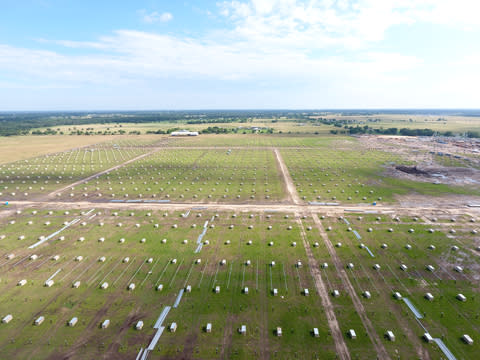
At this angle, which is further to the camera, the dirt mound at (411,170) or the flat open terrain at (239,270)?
the dirt mound at (411,170)

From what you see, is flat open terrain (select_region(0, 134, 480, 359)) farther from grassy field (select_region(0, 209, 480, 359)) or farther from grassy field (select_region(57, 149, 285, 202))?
grassy field (select_region(57, 149, 285, 202))

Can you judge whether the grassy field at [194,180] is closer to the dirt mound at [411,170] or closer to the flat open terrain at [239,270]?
the flat open terrain at [239,270]

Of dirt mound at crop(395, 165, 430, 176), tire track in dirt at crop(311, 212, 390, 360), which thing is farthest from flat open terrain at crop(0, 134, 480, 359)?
dirt mound at crop(395, 165, 430, 176)

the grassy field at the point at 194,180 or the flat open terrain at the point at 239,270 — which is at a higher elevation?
the grassy field at the point at 194,180

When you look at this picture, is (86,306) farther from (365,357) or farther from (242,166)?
(242,166)

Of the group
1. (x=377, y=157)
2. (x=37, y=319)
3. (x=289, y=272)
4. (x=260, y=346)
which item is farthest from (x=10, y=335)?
(x=377, y=157)

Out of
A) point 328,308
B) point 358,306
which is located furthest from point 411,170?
point 328,308

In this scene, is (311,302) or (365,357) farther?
(311,302)

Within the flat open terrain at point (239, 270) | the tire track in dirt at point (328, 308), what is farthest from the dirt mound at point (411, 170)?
the tire track in dirt at point (328, 308)

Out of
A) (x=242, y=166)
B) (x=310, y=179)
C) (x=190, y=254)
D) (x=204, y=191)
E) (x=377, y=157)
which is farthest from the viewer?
(x=377, y=157)
